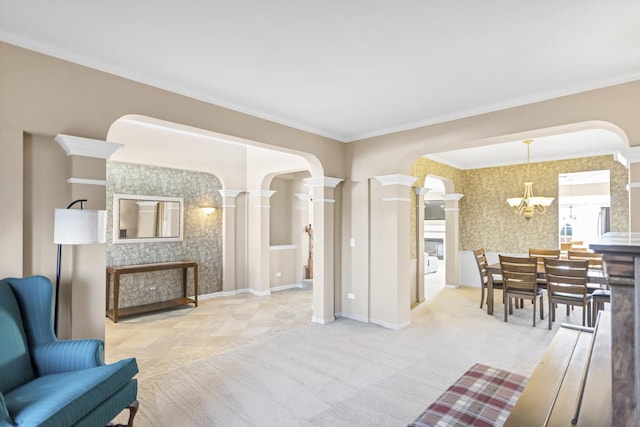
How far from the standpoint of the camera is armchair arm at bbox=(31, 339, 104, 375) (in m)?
2.13

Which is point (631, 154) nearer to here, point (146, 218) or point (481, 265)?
point (481, 265)

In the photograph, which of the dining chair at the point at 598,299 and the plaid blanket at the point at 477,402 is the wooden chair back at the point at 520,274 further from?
the plaid blanket at the point at 477,402

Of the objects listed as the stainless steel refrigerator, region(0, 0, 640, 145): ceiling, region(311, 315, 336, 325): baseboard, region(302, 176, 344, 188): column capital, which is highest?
region(0, 0, 640, 145): ceiling

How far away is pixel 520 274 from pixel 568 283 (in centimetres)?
56

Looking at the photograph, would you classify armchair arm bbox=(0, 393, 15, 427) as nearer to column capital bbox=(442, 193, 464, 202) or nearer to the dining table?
the dining table

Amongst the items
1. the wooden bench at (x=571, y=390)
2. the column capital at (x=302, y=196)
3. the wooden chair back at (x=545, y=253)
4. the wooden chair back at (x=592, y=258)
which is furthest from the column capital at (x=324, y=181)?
the wooden chair back at (x=592, y=258)

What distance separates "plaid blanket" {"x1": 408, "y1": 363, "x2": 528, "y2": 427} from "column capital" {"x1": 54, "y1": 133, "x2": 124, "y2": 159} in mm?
2884

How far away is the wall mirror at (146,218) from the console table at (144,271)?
478mm

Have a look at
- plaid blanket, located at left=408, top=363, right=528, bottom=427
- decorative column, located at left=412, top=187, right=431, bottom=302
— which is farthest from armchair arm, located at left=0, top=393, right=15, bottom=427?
decorative column, located at left=412, top=187, right=431, bottom=302

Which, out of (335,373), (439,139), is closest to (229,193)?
(439,139)

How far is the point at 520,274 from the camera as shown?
188 inches

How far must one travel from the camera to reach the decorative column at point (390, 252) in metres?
4.57

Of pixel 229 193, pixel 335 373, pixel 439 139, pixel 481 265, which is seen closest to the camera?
pixel 335 373

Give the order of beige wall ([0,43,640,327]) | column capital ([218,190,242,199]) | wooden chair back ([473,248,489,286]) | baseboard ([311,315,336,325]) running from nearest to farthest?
beige wall ([0,43,640,327]) < baseboard ([311,315,336,325]) < wooden chair back ([473,248,489,286]) < column capital ([218,190,242,199])
